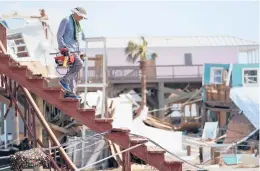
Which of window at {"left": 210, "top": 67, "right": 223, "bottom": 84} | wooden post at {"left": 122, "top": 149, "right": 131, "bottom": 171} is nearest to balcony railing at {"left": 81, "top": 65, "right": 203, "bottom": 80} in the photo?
window at {"left": 210, "top": 67, "right": 223, "bottom": 84}

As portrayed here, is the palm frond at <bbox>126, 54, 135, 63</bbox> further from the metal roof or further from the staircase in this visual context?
the staircase

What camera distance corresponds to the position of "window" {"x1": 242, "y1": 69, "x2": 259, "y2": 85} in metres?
34.8

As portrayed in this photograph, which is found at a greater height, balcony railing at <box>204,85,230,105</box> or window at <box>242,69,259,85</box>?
window at <box>242,69,259,85</box>

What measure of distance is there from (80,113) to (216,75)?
27.2 m

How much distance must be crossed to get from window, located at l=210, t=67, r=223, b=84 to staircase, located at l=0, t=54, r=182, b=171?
26.7m

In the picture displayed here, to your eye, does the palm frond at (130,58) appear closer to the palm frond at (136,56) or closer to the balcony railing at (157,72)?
the palm frond at (136,56)

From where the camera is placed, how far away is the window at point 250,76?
114 ft

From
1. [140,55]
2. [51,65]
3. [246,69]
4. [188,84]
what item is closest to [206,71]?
[246,69]

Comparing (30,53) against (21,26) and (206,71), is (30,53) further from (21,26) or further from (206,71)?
(206,71)

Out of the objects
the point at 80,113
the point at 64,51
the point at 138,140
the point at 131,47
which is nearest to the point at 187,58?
the point at 131,47

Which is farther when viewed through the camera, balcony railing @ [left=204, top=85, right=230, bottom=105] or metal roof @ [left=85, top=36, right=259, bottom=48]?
metal roof @ [left=85, top=36, right=259, bottom=48]

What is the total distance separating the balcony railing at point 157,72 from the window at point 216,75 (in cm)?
445

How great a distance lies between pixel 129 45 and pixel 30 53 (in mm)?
22677

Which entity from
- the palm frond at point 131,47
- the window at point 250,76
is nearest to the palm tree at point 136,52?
the palm frond at point 131,47
